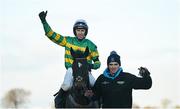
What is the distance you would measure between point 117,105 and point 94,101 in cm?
50

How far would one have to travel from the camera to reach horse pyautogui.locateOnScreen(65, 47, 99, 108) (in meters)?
6.61

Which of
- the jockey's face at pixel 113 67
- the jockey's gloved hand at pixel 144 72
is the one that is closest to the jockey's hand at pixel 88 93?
the jockey's face at pixel 113 67

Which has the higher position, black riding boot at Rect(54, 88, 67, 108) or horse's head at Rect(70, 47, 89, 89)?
horse's head at Rect(70, 47, 89, 89)

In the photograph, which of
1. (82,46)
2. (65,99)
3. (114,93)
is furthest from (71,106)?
(82,46)

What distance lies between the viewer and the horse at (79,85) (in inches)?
260

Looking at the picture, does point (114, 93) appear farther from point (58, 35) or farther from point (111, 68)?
point (58, 35)

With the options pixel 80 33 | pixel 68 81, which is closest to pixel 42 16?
pixel 80 33

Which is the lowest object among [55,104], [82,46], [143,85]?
[55,104]

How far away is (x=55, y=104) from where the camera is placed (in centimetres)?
762

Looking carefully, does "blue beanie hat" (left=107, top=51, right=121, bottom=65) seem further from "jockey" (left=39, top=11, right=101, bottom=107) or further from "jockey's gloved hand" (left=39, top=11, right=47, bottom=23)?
"jockey's gloved hand" (left=39, top=11, right=47, bottom=23)

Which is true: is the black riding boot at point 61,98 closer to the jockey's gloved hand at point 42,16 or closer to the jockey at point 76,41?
the jockey at point 76,41

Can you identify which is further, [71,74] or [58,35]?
[58,35]

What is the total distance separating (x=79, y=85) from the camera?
661 cm

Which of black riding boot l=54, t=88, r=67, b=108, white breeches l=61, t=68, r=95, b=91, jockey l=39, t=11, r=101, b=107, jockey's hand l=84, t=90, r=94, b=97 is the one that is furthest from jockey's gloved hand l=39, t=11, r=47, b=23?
jockey's hand l=84, t=90, r=94, b=97
